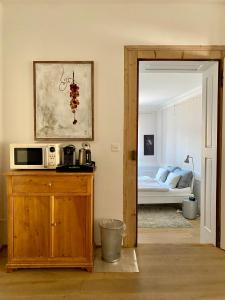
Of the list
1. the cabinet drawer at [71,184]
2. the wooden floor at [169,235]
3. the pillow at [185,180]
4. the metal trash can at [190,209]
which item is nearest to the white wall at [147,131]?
the pillow at [185,180]

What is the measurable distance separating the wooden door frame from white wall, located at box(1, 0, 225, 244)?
83mm

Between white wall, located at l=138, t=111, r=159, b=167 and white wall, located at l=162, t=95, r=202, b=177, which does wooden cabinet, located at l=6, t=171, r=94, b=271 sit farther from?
white wall, located at l=138, t=111, r=159, b=167

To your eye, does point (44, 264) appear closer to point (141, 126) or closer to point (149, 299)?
point (149, 299)

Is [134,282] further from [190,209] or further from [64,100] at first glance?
[190,209]

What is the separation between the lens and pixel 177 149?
6.93 meters

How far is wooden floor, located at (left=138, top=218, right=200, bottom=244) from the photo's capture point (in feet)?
11.8

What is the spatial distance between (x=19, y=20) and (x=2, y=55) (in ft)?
1.47

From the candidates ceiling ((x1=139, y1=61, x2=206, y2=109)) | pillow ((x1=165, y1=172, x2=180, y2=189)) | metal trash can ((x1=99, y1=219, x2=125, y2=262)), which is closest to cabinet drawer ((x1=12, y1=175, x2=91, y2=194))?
metal trash can ((x1=99, y1=219, x2=125, y2=262))

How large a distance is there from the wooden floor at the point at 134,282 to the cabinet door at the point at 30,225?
249mm

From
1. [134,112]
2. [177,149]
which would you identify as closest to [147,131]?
[177,149]

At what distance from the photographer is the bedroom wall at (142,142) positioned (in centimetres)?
877

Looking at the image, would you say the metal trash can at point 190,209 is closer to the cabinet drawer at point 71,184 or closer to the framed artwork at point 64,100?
the framed artwork at point 64,100

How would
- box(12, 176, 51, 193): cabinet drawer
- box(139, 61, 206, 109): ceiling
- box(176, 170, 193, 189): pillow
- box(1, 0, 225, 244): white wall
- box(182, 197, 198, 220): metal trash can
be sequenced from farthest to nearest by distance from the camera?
1. box(176, 170, 193, 189): pillow
2. box(182, 197, 198, 220): metal trash can
3. box(139, 61, 206, 109): ceiling
4. box(1, 0, 225, 244): white wall
5. box(12, 176, 51, 193): cabinet drawer

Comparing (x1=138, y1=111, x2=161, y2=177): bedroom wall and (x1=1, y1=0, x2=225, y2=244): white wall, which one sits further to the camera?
(x1=138, y1=111, x2=161, y2=177): bedroom wall
